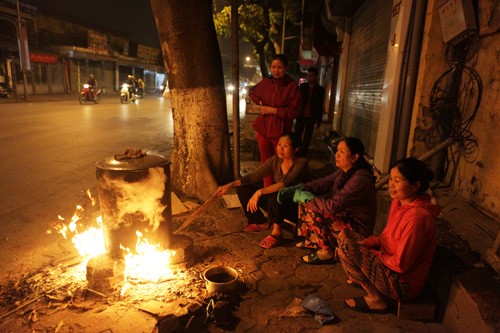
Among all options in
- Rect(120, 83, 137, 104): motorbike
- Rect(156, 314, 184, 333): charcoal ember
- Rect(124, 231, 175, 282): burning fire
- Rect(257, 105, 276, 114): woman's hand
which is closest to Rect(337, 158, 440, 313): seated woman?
Rect(156, 314, 184, 333): charcoal ember

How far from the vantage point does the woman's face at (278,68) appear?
5.14 meters

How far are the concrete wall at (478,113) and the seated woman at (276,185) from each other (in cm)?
168

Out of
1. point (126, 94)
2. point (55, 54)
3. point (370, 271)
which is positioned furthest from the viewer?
point (55, 54)

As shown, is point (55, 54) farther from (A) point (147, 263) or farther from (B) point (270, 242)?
(B) point (270, 242)

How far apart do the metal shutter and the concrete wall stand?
6.63 feet

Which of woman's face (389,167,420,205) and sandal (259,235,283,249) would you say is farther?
sandal (259,235,283,249)

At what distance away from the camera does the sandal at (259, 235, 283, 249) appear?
4.41 meters

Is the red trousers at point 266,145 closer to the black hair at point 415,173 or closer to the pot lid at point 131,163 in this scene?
the pot lid at point 131,163

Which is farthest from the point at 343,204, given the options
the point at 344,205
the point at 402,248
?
the point at 402,248

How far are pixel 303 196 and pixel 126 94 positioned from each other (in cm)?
2340

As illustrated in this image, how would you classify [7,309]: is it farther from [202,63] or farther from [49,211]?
[202,63]

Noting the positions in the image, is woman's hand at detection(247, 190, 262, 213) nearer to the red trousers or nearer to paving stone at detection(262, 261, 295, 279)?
paving stone at detection(262, 261, 295, 279)

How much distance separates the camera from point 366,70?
8.09 meters

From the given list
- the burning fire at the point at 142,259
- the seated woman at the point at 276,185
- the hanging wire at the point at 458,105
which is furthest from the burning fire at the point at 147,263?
the hanging wire at the point at 458,105
